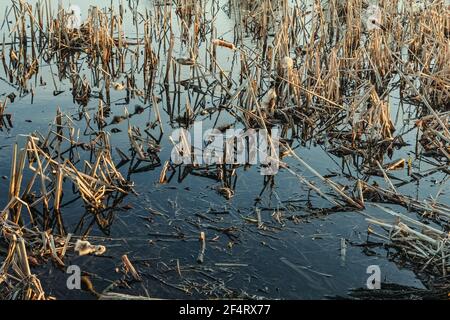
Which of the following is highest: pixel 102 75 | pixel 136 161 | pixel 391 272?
pixel 102 75

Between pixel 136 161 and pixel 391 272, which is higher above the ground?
pixel 136 161

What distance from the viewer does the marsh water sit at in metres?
3.58

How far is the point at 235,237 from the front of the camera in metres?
4.09

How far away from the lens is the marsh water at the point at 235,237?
358 cm

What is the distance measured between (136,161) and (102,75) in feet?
8.75

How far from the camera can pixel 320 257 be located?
12.9 ft
